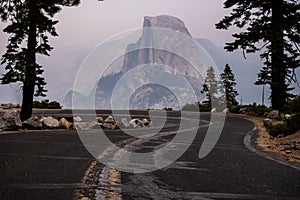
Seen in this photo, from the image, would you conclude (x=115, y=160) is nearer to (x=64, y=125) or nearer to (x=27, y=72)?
(x=64, y=125)

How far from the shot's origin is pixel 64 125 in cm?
2000

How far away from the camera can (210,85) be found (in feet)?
218

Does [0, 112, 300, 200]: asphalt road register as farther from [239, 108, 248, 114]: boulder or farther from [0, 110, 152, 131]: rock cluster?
[239, 108, 248, 114]: boulder

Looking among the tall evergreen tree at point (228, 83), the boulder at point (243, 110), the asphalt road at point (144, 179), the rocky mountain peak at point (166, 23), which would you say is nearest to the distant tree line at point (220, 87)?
the tall evergreen tree at point (228, 83)

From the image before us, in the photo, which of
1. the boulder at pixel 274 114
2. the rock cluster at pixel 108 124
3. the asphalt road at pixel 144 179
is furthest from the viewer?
the boulder at pixel 274 114

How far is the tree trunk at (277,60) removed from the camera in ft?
82.1

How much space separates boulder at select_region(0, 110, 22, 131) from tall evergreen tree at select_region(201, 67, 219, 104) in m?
47.5

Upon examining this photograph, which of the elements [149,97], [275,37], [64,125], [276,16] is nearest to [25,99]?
[64,125]

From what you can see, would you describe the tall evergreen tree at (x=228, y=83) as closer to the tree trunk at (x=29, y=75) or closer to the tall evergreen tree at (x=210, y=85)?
the tall evergreen tree at (x=210, y=85)

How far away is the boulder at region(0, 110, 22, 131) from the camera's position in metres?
17.3

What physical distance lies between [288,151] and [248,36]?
1855 centimetres

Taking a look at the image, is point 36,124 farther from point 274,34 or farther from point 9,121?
point 274,34

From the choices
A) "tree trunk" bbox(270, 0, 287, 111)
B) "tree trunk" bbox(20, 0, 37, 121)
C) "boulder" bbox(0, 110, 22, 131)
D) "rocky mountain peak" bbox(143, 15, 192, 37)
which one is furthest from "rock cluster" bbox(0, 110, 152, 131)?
"rocky mountain peak" bbox(143, 15, 192, 37)

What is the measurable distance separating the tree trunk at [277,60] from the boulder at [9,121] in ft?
58.3
